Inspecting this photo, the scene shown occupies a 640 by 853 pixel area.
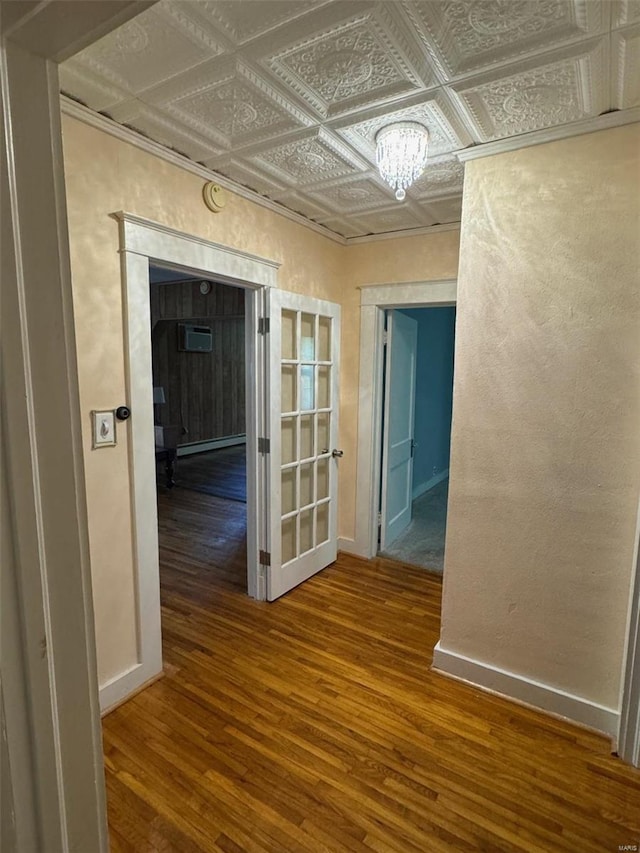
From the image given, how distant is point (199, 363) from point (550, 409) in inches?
266

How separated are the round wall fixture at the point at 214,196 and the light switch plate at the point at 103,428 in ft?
3.93

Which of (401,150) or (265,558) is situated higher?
(401,150)

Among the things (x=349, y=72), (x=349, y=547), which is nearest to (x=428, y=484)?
(x=349, y=547)

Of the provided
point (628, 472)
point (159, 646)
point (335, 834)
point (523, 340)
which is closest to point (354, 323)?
point (523, 340)

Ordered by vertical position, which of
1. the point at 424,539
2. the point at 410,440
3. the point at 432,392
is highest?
the point at 432,392

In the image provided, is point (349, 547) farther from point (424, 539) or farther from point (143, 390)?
point (143, 390)

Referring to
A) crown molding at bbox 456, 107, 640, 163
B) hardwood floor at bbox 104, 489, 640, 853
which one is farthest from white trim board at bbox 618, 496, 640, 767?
crown molding at bbox 456, 107, 640, 163

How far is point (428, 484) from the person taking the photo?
6.00 m

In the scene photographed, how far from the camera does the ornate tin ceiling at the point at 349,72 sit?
128cm

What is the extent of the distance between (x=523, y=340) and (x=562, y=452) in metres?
0.52

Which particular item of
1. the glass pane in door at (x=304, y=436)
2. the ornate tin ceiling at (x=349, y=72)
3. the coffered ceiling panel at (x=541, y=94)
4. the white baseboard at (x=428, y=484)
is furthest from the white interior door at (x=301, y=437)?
the white baseboard at (x=428, y=484)

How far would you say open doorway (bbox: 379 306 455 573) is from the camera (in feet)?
12.0

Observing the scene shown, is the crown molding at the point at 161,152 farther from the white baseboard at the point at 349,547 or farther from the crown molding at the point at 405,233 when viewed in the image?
the white baseboard at the point at 349,547

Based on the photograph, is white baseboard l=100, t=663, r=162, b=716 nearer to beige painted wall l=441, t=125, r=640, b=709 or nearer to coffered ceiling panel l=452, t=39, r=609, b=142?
beige painted wall l=441, t=125, r=640, b=709
